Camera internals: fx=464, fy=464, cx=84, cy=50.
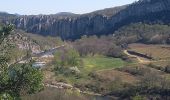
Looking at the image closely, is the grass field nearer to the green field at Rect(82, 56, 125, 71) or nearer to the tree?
the green field at Rect(82, 56, 125, 71)

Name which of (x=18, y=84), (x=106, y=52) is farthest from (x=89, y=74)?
(x=18, y=84)

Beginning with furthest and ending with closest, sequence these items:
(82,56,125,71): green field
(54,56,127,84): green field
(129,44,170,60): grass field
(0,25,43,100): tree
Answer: (129,44,170,60): grass field → (82,56,125,71): green field → (54,56,127,84): green field → (0,25,43,100): tree

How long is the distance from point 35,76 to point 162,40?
160 meters

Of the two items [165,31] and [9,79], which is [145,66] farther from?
[9,79]

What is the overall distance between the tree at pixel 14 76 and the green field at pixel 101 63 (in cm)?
10991

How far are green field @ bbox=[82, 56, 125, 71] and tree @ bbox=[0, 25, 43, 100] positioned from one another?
361 ft

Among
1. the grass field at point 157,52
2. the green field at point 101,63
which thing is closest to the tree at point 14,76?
the green field at point 101,63

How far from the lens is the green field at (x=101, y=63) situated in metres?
127

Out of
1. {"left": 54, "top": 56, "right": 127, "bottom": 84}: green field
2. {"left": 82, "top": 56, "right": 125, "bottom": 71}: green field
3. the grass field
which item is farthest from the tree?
the grass field

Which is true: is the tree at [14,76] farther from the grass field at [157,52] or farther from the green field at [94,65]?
the grass field at [157,52]

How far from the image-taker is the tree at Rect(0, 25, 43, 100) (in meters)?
14.7

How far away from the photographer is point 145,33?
640ft

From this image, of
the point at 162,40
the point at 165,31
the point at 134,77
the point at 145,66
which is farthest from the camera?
the point at 165,31

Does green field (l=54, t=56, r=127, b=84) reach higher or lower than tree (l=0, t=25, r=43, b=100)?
lower
